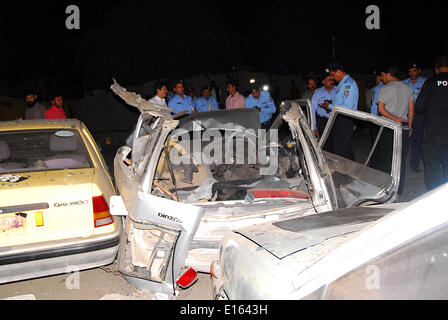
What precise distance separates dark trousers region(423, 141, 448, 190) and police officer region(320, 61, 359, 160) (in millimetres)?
917

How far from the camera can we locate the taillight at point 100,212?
2990 mm

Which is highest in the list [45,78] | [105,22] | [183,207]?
[105,22]

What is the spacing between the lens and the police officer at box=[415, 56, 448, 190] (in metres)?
4.41

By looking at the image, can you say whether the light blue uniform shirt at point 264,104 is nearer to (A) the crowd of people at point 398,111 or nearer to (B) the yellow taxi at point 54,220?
(A) the crowd of people at point 398,111

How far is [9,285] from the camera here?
3346 mm

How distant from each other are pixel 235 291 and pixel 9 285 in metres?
2.59

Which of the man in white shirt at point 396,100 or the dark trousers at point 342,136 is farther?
the man in white shirt at point 396,100

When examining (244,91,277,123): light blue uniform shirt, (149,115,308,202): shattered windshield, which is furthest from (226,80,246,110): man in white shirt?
(149,115,308,202): shattered windshield

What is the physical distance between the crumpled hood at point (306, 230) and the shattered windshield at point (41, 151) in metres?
2.04

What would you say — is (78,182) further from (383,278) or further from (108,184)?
(383,278)

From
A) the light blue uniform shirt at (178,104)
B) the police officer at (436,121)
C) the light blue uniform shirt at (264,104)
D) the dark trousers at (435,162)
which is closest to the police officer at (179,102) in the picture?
the light blue uniform shirt at (178,104)
